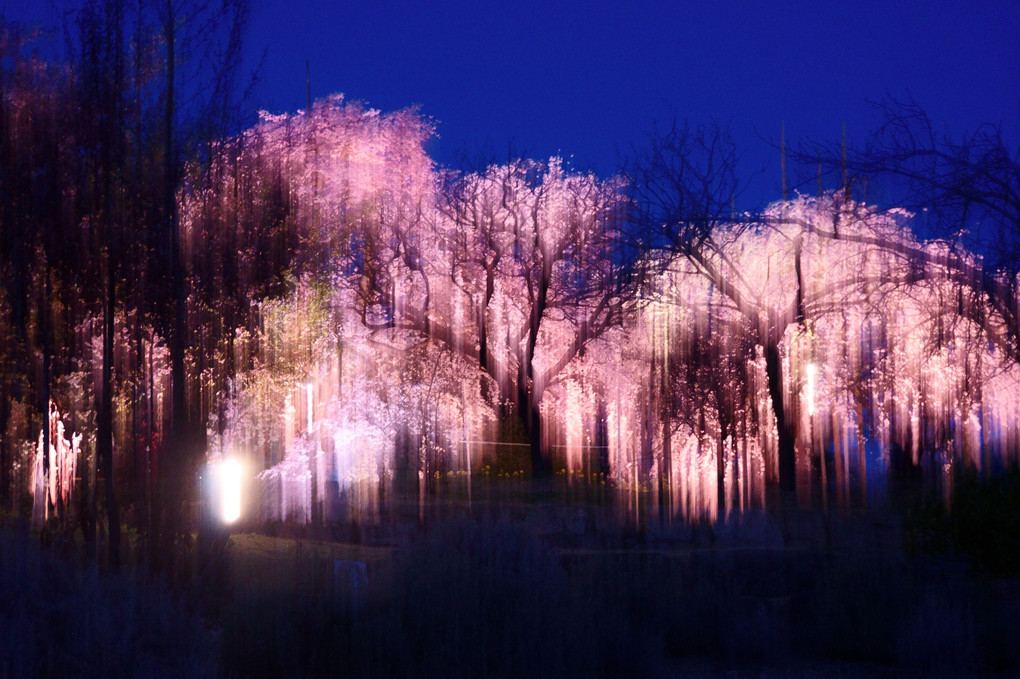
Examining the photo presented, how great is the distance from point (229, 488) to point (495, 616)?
7.67 meters

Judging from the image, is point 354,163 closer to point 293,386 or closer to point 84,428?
point 293,386

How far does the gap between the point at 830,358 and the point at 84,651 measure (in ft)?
60.5

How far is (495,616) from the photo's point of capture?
6.96 metres

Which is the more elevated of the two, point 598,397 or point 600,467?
point 598,397

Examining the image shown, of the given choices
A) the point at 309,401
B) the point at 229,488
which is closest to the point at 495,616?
the point at 229,488

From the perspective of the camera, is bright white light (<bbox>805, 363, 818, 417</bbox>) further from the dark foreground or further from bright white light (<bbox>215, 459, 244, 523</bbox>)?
bright white light (<bbox>215, 459, 244, 523</bbox>)

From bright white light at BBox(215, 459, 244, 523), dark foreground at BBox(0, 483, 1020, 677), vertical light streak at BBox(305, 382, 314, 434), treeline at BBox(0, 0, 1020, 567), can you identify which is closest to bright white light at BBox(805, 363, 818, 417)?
treeline at BBox(0, 0, 1020, 567)

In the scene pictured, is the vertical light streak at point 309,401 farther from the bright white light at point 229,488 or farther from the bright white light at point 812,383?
the bright white light at point 812,383

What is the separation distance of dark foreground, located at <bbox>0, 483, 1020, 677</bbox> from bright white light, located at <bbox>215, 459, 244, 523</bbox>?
0.72 m

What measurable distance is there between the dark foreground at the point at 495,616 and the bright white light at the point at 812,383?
29.1 ft

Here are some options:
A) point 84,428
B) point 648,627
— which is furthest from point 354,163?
point 648,627

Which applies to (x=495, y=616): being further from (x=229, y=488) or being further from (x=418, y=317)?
(x=418, y=317)

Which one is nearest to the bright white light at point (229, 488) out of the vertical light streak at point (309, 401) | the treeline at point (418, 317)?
the treeline at point (418, 317)

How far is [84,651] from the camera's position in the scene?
5.09m
